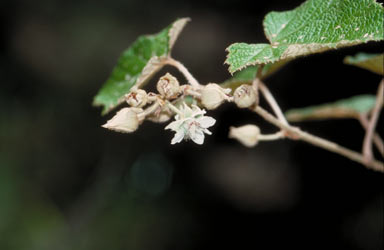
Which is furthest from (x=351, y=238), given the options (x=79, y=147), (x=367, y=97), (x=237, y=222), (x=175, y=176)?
(x=79, y=147)

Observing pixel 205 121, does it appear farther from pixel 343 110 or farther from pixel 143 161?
pixel 143 161

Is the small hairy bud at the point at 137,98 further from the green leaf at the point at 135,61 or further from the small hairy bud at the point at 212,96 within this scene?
the green leaf at the point at 135,61

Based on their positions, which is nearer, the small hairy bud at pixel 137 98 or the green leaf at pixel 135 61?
the small hairy bud at pixel 137 98

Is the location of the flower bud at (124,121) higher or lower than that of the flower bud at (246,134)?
lower

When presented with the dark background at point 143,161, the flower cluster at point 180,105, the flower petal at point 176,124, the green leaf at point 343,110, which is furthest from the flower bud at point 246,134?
the dark background at point 143,161

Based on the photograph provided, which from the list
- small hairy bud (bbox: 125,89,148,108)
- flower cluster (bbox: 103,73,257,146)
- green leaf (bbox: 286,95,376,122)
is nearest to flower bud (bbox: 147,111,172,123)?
flower cluster (bbox: 103,73,257,146)

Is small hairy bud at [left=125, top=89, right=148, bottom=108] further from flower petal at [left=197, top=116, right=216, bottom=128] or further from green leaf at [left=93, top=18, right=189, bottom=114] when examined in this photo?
green leaf at [left=93, top=18, right=189, bottom=114]
